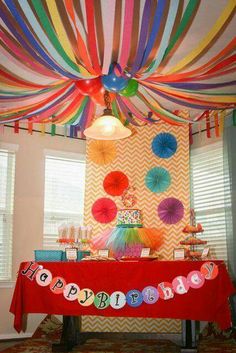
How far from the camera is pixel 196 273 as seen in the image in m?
4.00

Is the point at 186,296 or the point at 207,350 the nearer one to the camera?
the point at 186,296

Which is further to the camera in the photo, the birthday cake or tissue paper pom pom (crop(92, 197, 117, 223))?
tissue paper pom pom (crop(92, 197, 117, 223))

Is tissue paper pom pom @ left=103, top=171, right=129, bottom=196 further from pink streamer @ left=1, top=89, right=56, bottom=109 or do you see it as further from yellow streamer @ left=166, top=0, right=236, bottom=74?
yellow streamer @ left=166, top=0, right=236, bottom=74

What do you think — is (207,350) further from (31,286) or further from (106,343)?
(31,286)

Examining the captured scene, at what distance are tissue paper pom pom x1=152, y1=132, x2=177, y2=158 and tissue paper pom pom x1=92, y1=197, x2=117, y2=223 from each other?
0.90 m

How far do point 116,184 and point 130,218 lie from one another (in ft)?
1.95

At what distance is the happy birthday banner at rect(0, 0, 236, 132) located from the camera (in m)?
3.16

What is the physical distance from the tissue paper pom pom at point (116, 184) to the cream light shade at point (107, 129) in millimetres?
1736

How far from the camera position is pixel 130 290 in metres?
4.07

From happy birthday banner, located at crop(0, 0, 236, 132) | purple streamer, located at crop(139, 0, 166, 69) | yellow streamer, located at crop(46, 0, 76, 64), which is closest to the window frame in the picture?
happy birthday banner, located at crop(0, 0, 236, 132)

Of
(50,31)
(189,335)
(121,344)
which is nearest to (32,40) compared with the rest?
(50,31)

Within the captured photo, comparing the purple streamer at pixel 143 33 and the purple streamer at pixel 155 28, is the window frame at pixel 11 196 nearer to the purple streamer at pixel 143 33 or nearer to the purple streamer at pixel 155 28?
the purple streamer at pixel 143 33

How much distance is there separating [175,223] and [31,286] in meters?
2.12

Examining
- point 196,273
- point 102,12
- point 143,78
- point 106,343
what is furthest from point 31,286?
point 102,12
